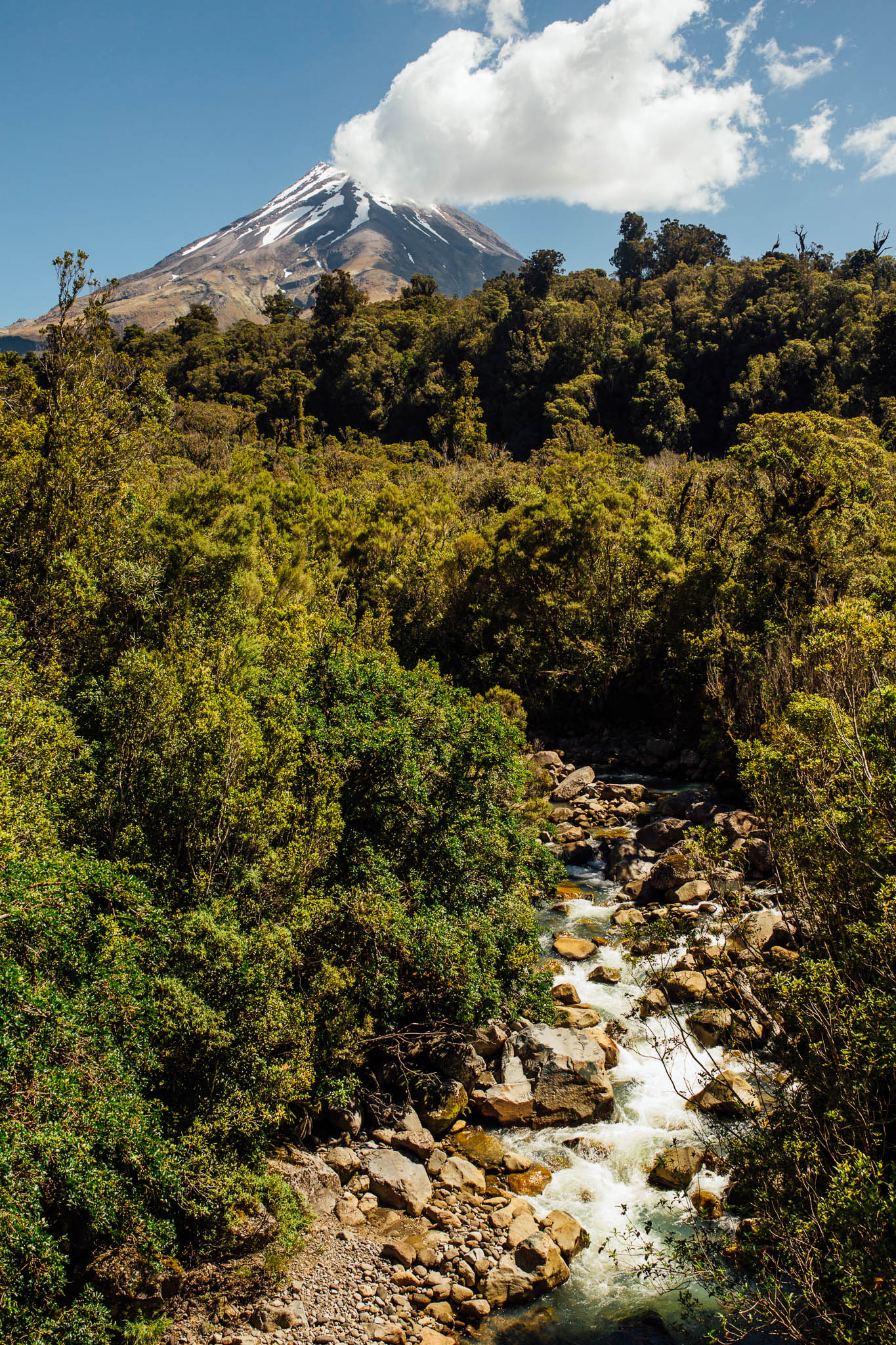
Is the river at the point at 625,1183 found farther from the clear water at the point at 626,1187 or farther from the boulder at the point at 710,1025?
the boulder at the point at 710,1025

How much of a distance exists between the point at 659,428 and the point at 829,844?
5938 centimetres

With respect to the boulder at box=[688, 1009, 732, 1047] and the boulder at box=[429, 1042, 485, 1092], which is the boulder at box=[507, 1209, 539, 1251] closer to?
the boulder at box=[429, 1042, 485, 1092]

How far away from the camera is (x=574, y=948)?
1831 cm

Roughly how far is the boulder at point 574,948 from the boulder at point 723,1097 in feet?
16.1

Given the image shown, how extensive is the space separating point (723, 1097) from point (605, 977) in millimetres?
5009

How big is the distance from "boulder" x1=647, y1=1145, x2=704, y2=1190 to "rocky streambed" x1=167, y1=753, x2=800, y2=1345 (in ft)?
0.09

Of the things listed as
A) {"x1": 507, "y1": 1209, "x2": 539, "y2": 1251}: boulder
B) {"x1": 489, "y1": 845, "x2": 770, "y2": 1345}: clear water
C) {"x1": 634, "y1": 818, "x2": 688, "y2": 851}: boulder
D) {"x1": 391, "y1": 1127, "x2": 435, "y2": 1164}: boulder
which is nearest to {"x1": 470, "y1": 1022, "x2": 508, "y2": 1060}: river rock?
{"x1": 489, "y1": 845, "x2": 770, "y2": 1345}: clear water

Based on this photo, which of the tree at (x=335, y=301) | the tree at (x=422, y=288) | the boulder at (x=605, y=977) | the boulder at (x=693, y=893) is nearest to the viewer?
the boulder at (x=605, y=977)

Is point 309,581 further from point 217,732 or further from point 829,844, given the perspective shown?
point 829,844

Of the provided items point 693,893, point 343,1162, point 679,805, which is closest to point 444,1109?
point 343,1162

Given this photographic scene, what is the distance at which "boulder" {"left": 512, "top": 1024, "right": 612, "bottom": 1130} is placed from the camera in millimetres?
13195

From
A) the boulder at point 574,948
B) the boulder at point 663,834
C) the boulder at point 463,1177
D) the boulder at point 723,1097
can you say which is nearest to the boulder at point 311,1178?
the boulder at point 463,1177

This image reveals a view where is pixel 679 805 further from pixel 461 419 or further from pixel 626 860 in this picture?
pixel 461 419

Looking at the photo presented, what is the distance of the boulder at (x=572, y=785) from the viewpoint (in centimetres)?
2848
